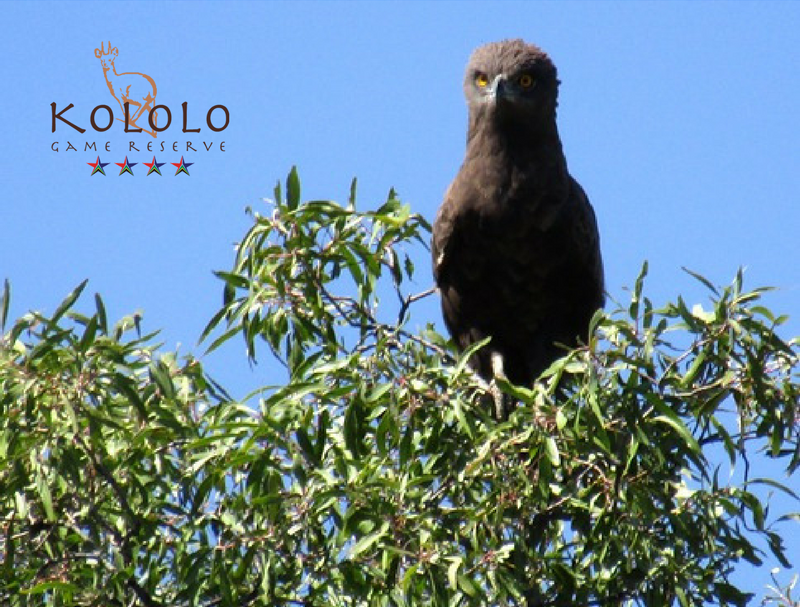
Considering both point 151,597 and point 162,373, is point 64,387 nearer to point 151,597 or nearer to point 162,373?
point 162,373

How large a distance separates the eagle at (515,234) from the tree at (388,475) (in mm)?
1451

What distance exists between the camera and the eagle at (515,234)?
6.36 metres

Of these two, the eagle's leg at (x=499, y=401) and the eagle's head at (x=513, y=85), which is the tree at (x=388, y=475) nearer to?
→ the eagle's leg at (x=499, y=401)

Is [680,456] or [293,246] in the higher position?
[293,246]

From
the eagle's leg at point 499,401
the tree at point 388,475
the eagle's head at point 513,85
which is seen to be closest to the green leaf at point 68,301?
the tree at point 388,475

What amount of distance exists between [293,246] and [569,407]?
117 cm

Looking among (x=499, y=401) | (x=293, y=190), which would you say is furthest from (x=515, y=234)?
(x=293, y=190)

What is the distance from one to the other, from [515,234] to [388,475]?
1897mm

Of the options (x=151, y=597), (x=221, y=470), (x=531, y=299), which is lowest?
(x=151, y=597)

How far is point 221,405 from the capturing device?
4.84 meters

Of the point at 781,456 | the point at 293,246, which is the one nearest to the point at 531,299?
the point at 293,246

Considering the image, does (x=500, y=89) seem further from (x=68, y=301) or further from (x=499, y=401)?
(x=68, y=301)

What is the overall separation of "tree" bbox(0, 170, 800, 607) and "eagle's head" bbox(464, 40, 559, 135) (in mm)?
1898

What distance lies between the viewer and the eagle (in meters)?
6.36
